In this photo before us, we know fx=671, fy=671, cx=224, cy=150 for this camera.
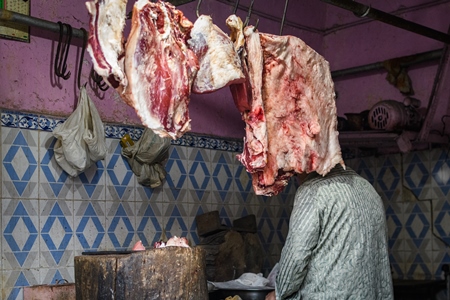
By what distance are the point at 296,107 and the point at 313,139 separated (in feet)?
0.61

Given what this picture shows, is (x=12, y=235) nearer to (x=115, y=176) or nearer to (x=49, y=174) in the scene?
(x=49, y=174)

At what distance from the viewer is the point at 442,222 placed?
641 centimetres

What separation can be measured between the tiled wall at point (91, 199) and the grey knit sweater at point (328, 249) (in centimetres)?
217

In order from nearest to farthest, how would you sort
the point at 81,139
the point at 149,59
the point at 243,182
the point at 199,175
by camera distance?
the point at 149,59, the point at 81,139, the point at 199,175, the point at 243,182

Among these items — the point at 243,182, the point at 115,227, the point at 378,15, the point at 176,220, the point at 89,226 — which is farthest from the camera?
the point at 243,182

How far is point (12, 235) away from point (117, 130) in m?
1.21

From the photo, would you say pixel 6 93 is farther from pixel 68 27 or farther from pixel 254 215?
pixel 254 215

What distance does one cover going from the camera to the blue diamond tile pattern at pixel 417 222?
655cm

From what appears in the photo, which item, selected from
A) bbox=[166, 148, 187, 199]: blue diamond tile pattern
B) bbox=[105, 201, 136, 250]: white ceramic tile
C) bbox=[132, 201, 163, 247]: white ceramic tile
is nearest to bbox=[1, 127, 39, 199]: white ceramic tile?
bbox=[105, 201, 136, 250]: white ceramic tile

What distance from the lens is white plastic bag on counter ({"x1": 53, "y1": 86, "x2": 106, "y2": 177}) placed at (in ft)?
15.7

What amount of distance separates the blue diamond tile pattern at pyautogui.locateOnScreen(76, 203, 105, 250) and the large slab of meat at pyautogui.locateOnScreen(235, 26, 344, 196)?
209cm

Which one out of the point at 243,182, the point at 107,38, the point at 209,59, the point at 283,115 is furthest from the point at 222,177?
the point at 107,38

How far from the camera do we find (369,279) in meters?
3.29

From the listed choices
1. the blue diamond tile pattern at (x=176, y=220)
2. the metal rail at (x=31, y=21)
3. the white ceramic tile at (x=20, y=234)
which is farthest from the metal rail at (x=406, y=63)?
the white ceramic tile at (x=20, y=234)
